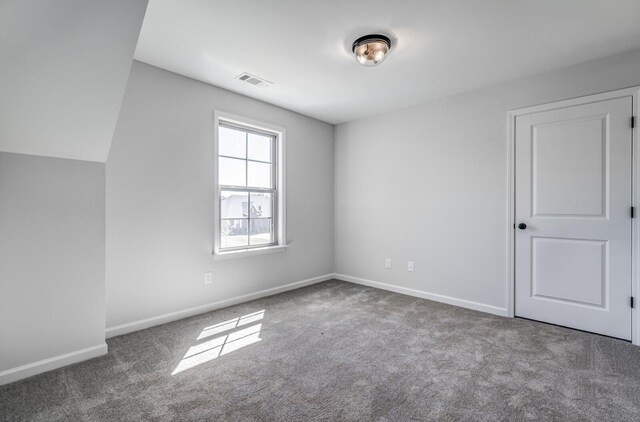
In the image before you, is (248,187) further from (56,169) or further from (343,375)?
(343,375)

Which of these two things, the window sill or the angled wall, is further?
the window sill

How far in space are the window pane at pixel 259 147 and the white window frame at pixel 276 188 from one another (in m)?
0.10

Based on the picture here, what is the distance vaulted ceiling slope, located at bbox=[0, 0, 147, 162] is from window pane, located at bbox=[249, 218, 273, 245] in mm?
1917

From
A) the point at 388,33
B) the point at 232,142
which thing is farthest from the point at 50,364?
the point at 388,33

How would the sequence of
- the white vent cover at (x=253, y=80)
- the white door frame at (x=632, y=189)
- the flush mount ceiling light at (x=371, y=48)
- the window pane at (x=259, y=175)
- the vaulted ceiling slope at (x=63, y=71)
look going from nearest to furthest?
the vaulted ceiling slope at (x=63, y=71) < the flush mount ceiling light at (x=371, y=48) < the white door frame at (x=632, y=189) < the white vent cover at (x=253, y=80) < the window pane at (x=259, y=175)

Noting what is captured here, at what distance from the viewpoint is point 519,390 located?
6.19 feet

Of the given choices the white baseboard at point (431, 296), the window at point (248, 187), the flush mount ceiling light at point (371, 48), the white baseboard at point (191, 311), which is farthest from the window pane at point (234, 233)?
the flush mount ceiling light at point (371, 48)

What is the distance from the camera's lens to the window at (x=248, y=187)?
3.49m

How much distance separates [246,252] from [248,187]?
2.62 feet

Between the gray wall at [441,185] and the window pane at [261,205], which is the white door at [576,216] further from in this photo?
the window pane at [261,205]

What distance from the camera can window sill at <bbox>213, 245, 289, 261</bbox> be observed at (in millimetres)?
3347

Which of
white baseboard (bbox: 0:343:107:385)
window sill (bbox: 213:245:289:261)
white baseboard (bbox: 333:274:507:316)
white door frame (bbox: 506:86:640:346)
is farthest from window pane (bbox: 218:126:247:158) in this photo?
white door frame (bbox: 506:86:640:346)

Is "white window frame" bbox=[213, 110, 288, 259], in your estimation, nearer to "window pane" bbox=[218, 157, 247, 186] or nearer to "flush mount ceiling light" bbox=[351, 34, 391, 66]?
"window pane" bbox=[218, 157, 247, 186]

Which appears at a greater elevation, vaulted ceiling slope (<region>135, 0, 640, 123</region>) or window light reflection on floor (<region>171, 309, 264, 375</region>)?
vaulted ceiling slope (<region>135, 0, 640, 123</region>)
